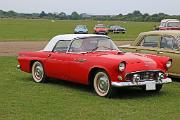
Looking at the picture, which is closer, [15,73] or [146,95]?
[146,95]

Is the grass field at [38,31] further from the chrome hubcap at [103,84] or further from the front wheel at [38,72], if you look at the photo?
the chrome hubcap at [103,84]

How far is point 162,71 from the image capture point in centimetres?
895

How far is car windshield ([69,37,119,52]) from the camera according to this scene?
9.74 meters

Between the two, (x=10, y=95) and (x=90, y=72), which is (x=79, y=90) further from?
(x=10, y=95)

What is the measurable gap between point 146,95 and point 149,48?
2809mm

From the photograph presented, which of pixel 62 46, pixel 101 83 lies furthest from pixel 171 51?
pixel 101 83

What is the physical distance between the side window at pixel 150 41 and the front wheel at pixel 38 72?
3113 mm

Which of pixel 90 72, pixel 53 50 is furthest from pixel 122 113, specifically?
pixel 53 50

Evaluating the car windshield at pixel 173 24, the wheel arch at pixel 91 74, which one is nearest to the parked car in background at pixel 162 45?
the wheel arch at pixel 91 74

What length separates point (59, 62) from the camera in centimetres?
998

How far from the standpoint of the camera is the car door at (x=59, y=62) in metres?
9.82

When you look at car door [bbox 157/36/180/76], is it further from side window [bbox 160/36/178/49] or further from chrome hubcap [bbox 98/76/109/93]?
chrome hubcap [bbox 98/76/109/93]

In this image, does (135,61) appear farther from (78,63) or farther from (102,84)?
(78,63)

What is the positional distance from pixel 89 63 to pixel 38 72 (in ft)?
7.48
